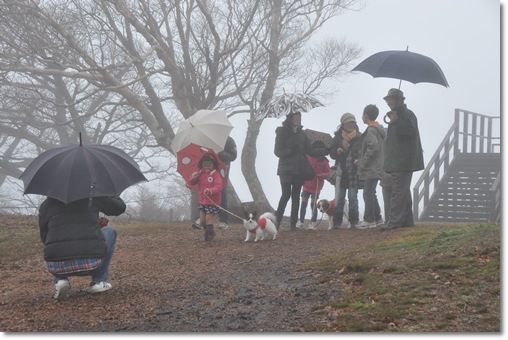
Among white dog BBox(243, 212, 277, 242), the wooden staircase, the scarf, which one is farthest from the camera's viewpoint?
the wooden staircase

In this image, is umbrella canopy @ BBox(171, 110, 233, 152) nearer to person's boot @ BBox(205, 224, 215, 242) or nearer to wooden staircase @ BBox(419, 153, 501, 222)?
person's boot @ BBox(205, 224, 215, 242)

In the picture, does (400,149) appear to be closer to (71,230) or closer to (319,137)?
(319,137)

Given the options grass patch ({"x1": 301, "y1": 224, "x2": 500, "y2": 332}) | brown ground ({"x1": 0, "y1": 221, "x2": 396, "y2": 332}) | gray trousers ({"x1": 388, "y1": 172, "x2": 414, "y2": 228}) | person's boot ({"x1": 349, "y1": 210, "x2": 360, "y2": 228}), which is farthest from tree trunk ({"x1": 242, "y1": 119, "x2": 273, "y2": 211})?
grass patch ({"x1": 301, "y1": 224, "x2": 500, "y2": 332})

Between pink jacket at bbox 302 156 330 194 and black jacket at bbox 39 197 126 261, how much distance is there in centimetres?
739

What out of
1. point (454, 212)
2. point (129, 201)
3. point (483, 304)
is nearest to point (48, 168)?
point (483, 304)

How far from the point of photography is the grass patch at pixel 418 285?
234 inches

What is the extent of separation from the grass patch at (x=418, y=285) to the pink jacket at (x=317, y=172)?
4753 millimetres

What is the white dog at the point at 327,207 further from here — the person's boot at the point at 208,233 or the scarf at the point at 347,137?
the person's boot at the point at 208,233

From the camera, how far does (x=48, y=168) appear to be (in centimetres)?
736

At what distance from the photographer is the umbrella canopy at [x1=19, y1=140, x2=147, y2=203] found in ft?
23.7

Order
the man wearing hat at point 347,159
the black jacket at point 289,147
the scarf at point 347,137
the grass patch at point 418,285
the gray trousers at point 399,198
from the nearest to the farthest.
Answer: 1. the grass patch at point 418,285
2. the gray trousers at point 399,198
3. the black jacket at point 289,147
4. the man wearing hat at point 347,159
5. the scarf at point 347,137

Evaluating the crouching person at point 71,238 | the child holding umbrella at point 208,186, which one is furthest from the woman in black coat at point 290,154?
the crouching person at point 71,238

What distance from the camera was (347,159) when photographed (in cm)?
1360

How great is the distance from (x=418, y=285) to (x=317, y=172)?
743 cm
